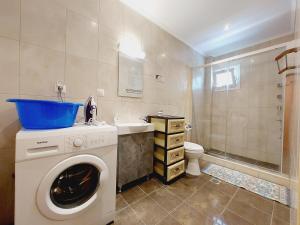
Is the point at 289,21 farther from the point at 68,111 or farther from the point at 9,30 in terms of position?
the point at 9,30

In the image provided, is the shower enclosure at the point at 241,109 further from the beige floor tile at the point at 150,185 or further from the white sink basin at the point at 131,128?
the white sink basin at the point at 131,128

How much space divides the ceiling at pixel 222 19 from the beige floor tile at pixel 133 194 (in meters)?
2.46

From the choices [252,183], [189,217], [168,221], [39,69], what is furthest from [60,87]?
[252,183]

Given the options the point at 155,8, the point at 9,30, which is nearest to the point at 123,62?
the point at 155,8

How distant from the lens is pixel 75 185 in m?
0.98

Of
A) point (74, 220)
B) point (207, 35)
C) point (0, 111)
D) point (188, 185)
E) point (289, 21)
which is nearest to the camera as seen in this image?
point (74, 220)

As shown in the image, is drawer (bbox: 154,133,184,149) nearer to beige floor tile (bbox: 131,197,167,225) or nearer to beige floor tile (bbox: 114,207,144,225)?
beige floor tile (bbox: 131,197,167,225)

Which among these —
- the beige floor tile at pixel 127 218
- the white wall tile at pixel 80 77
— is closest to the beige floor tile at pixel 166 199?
the beige floor tile at pixel 127 218

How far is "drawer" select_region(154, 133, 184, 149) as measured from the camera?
174 centimetres

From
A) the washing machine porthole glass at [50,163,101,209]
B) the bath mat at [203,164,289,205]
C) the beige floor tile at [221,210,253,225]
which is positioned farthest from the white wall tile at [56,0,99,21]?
the bath mat at [203,164,289,205]

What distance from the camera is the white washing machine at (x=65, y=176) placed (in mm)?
735

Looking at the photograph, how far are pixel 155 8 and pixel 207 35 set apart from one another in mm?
1195

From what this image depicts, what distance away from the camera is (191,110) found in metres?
2.93

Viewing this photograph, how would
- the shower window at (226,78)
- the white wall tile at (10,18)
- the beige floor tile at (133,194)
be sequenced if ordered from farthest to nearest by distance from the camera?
the shower window at (226,78), the beige floor tile at (133,194), the white wall tile at (10,18)
